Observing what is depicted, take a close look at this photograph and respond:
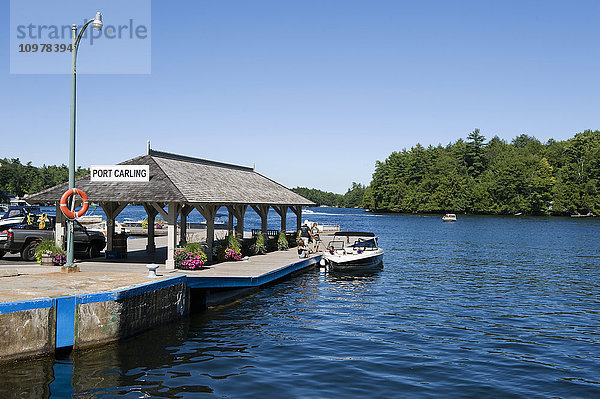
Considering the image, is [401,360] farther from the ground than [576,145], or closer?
closer

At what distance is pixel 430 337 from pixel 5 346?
11918mm

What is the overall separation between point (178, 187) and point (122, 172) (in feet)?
7.76

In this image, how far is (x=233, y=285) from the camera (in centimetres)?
2044

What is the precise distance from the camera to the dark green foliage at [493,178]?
134 meters

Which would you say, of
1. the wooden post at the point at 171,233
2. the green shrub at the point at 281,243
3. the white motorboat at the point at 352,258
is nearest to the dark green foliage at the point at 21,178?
the green shrub at the point at 281,243

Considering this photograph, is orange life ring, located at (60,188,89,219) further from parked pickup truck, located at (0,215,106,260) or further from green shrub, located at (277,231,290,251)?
green shrub, located at (277,231,290,251)

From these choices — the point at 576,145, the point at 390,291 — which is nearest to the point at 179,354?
the point at 390,291

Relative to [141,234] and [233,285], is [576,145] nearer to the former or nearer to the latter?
[141,234]

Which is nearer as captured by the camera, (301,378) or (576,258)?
(301,378)

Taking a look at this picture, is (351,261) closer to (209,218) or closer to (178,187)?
(209,218)

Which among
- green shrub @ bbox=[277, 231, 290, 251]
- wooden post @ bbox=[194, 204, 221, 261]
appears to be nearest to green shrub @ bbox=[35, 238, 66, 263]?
wooden post @ bbox=[194, 204, 221, 261]

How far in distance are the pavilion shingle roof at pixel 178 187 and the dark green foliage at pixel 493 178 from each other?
118884 mm

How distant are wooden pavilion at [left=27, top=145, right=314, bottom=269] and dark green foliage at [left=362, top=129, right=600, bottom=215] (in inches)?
4693

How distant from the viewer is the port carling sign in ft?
72.7
